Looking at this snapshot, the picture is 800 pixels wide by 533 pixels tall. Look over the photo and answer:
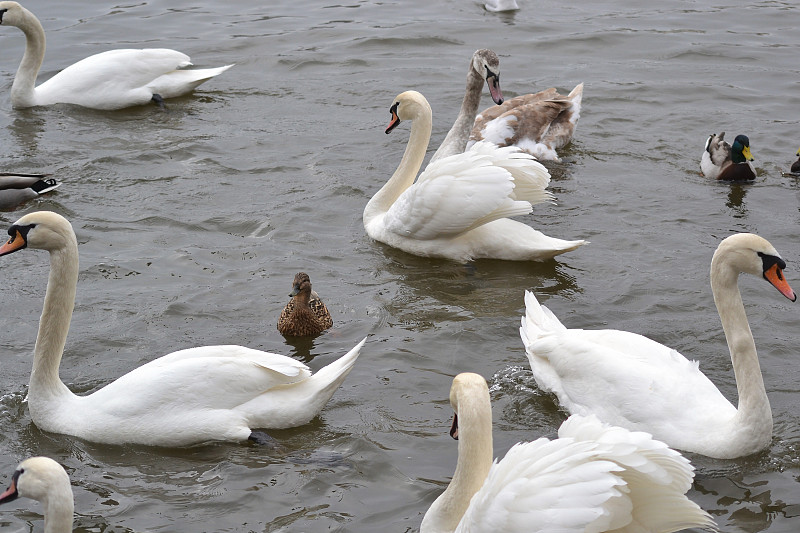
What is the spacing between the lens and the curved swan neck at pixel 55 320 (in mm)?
6219

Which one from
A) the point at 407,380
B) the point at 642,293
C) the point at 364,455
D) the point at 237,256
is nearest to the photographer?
the point at 364,455

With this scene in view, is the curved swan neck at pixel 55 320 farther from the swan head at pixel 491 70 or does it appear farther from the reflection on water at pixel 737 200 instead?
the reflection on water at pixel 737 200

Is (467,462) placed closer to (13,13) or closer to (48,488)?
(48,488)

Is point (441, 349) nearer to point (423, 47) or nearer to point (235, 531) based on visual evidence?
point (235, 531)

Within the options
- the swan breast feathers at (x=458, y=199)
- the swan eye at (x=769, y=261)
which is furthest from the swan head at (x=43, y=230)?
the swan eye at (x=769, y=261)

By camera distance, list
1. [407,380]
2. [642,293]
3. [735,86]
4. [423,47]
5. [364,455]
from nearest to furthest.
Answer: [364,455] → [407,380] → [642,293] → [735,86] → [423,47]

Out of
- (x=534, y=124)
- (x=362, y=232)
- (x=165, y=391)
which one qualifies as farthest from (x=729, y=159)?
(x=165, y=391)

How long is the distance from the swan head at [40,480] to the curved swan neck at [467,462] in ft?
5.66

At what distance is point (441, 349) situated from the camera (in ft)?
24.4

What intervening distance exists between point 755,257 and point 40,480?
3.83m

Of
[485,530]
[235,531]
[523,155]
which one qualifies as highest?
[523,155]

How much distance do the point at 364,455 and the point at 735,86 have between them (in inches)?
340

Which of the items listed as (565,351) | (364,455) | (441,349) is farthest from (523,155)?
(364,455)

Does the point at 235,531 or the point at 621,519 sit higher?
the point at 621,519
